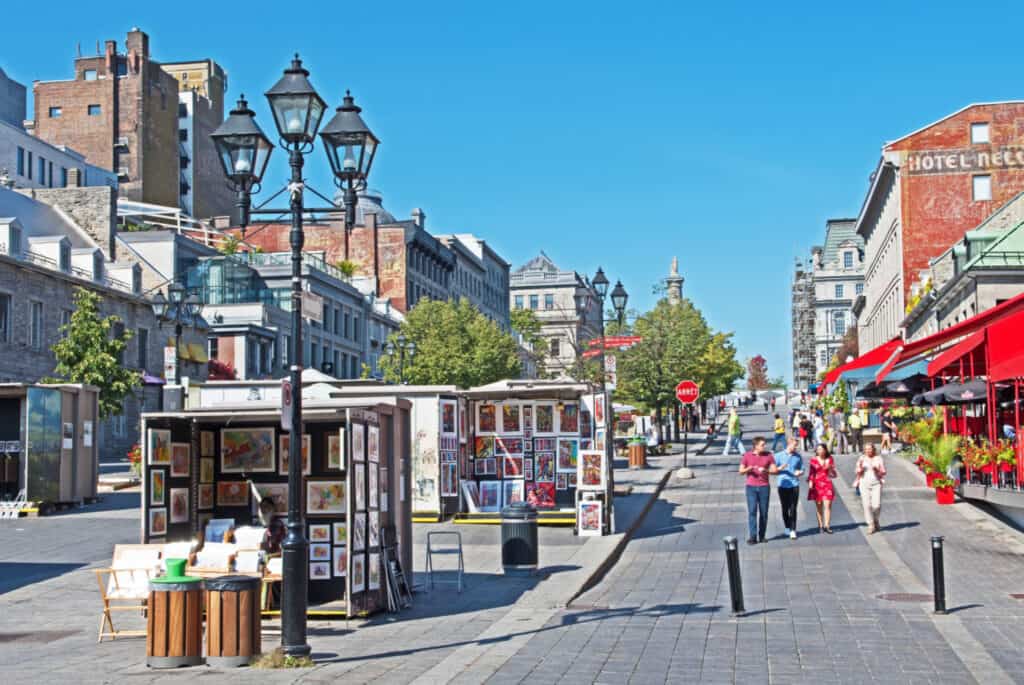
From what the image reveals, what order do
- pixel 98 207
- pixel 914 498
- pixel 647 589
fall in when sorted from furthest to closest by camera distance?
pixel 98 207 < pixel 914 498 < pixel 647 589

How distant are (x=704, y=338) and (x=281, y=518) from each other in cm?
5651

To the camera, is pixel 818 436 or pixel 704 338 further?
pixel 704 338

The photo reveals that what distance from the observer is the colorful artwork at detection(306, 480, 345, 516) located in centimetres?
1401

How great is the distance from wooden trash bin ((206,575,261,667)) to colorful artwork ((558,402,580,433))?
50.1 feet

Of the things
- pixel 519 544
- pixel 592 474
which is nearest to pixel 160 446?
pixel 519 544

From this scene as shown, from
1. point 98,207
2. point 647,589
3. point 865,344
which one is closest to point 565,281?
point 865,344

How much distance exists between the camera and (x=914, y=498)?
27.7m

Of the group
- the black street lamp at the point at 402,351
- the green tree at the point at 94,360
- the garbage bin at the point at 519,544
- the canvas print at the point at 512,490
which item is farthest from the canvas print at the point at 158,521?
the black street lamp at the point at 402,351

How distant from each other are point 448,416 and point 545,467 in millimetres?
2540

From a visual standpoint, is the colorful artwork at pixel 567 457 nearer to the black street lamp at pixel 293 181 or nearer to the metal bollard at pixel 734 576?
the metal bollard at pixel 734 576

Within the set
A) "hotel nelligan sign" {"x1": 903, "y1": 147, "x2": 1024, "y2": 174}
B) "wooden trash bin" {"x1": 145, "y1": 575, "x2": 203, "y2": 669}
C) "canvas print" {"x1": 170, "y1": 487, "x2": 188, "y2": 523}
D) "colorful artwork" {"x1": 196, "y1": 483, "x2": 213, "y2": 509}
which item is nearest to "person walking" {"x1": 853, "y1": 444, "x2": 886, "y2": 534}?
"colorful artwork" {"x1": 196, "y1": 483, "x2": 213, "y2": 509}

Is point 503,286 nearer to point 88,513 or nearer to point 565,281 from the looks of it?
point 565,281

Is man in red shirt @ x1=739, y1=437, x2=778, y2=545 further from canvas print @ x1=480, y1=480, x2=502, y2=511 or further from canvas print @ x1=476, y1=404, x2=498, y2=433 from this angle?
canvas print @ x1=476, y1=404, x2=498, y2=433

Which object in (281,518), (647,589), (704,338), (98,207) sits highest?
(98,207)
